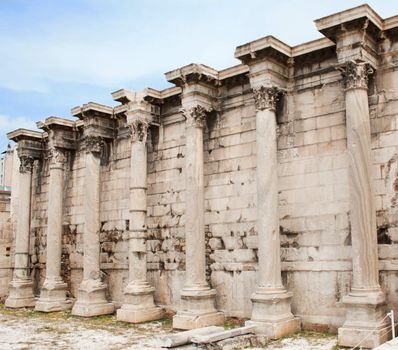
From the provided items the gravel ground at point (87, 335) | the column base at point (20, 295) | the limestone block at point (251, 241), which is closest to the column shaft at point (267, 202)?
the limestone block at point (251, 241)

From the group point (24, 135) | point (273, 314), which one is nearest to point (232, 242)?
point (273, 314)

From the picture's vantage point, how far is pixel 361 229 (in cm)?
964

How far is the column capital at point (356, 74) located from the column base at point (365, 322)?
3.93 m

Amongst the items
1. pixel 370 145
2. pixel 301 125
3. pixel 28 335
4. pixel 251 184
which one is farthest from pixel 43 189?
pixel 370 145

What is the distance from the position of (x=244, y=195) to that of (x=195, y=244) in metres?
1.65

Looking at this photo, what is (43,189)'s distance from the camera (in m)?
18.4

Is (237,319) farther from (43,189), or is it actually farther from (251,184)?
(43,189)

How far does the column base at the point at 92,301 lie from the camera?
14.5 m

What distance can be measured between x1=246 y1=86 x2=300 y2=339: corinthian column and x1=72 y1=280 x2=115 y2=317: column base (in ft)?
18.1

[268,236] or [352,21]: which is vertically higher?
[352,21]

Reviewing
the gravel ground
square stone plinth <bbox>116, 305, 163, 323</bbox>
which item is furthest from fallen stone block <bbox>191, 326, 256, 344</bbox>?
square stone plinth <bbox>116, 305, 163, 323</bbox>

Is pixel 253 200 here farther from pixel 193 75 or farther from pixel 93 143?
pixel 93 143

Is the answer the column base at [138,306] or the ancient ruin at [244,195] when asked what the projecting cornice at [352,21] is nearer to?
the ancient ruin at [244,195]

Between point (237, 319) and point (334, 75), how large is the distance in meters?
5.93
